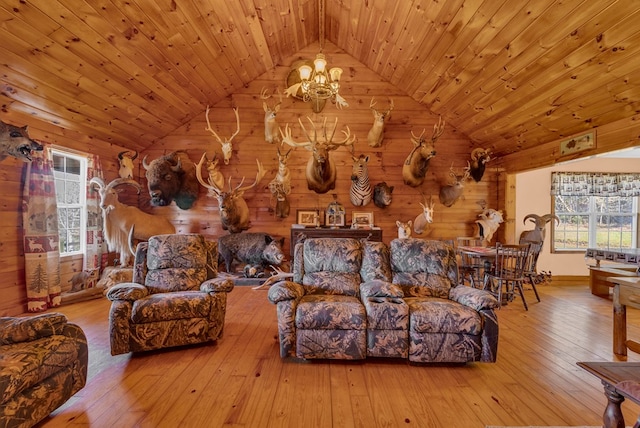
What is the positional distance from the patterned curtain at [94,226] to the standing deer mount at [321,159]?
3.06 meters

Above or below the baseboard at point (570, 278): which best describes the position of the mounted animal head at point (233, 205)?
above

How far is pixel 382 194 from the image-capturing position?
576 cm

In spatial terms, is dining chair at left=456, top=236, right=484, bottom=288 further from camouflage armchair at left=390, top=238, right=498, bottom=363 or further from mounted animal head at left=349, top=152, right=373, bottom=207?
camouflage armchair at left=390, top=238, right=498, bottom=363

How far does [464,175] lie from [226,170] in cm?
442

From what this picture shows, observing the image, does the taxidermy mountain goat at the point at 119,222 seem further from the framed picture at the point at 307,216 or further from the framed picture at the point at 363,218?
the framed picture at the point at 363,218

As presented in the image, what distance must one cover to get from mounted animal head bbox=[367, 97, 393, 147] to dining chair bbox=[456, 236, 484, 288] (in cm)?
238

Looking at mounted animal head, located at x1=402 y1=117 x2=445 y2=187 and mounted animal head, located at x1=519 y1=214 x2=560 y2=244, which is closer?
mounted animal head, located at x1=402 y1=117 x2=445 y2=187

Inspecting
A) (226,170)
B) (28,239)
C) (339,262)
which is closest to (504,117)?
(339,262)

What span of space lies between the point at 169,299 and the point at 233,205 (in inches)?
105

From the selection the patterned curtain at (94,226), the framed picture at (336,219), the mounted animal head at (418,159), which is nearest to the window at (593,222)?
the mounted animal head at (418,159)

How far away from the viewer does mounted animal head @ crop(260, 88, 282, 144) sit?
5.50m

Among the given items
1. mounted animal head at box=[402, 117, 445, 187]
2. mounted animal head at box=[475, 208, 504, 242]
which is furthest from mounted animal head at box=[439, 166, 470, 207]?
mounted animal head at box=[475, 208, 504, 242]

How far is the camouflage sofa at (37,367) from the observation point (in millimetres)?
1684

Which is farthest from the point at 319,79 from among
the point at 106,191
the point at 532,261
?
the point at 532,261
